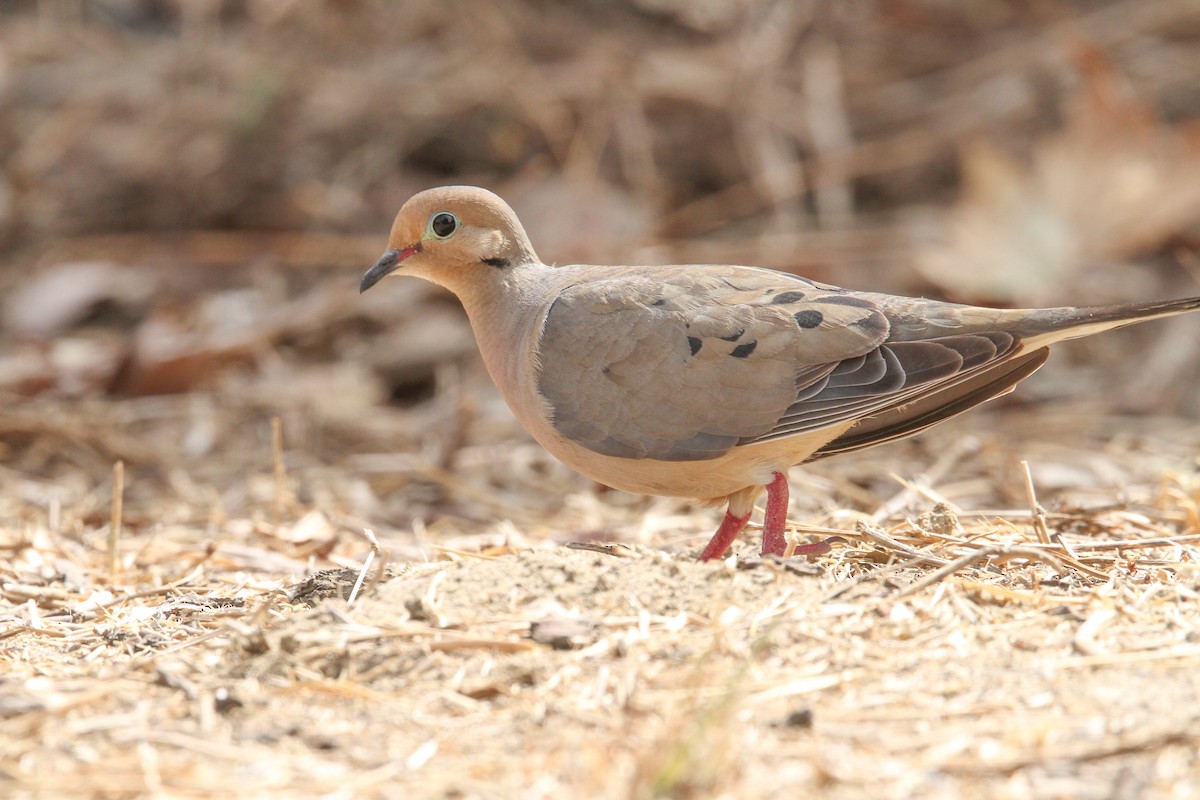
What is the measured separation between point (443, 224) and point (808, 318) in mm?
1280

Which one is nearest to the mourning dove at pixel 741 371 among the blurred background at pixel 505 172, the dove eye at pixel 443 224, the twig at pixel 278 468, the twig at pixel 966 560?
the dove eye at pixel 443 224

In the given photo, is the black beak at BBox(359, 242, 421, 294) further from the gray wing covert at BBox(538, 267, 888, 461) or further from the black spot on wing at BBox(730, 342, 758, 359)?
the black spot on wing at BBox(730, 342, 758, 359)

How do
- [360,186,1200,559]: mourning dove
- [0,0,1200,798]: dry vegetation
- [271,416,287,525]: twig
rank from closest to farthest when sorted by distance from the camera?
[0,0,1200,798]: dry vegetation → [360,186,1200,559]: mourning dove → [271,416,287,525]: twig

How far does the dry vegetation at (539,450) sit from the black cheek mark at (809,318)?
594 mm

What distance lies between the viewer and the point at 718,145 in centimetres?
835

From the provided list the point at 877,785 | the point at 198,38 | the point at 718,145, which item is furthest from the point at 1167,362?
the point at 198,38

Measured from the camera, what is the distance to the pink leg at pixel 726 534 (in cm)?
388

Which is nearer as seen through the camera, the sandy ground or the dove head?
the sandy ground

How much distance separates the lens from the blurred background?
22.1 feet

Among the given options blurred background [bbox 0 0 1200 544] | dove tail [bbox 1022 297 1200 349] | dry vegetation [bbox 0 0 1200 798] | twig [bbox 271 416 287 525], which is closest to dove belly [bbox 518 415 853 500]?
dry vegetation [bbox 0 0 1200 798]

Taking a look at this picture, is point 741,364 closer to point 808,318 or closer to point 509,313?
point 808,318

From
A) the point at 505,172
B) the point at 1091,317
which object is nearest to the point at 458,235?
the point at 1091,317

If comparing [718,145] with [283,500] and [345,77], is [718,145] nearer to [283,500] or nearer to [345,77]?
[345,77]

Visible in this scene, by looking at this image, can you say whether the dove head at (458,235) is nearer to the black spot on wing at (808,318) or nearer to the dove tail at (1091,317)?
the black spot on wing at (808,318)
